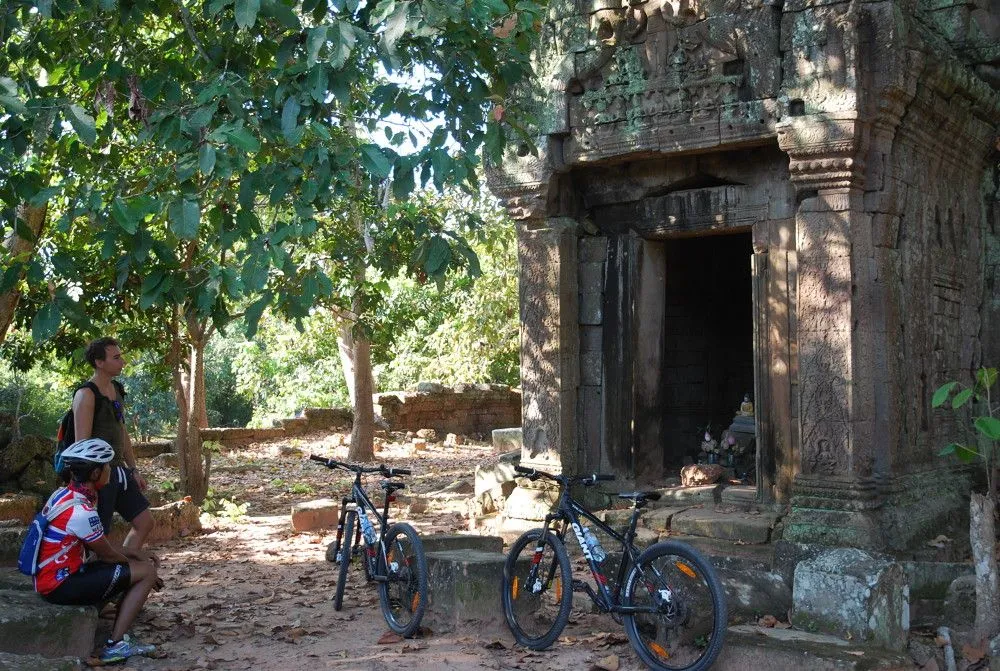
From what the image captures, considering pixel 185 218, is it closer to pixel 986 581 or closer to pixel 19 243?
→ pixel 986 581

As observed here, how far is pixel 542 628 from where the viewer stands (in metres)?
6.14

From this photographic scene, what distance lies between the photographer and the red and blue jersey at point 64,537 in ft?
17.7

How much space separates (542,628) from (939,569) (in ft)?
8.38

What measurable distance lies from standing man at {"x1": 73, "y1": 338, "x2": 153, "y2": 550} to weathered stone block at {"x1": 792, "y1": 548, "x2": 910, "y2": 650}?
410 cm

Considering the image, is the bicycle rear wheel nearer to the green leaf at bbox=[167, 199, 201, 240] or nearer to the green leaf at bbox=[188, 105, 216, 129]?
the green leaf at bbox=[167, 199, 201, 240]

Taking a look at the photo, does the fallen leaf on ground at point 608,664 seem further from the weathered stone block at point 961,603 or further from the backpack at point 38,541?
the backpack at point 38,541

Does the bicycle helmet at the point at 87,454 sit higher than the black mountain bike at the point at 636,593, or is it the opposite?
the bicycle helmet at the point at 87,454

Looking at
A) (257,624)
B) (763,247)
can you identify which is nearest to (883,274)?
(763,247)

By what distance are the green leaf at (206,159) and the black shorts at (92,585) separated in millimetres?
2359

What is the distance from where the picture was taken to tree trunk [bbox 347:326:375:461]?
1611 cm

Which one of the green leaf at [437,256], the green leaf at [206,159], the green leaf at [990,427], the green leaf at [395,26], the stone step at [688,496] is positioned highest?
the green leaf at [395,26]

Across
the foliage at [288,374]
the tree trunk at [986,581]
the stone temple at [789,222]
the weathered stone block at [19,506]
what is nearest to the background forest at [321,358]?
the foliage at [288,374]

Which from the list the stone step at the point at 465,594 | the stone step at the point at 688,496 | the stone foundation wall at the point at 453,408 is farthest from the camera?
the stone foundation wall at the point at 453,408

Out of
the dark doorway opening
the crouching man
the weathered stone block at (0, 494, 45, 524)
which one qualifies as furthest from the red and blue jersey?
the dark doorway opening
